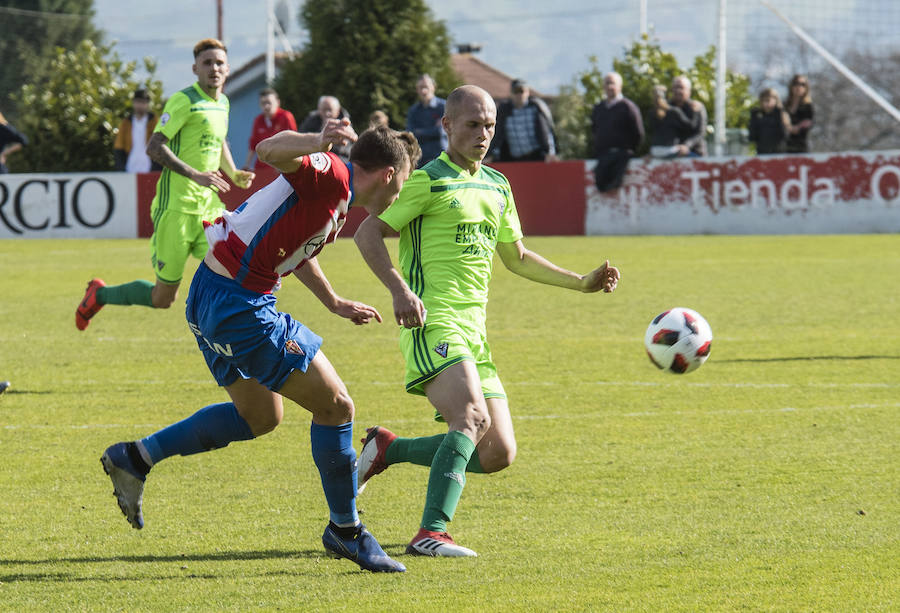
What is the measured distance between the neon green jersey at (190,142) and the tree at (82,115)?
21.2 m

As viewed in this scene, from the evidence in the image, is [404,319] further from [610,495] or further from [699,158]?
[699,158]

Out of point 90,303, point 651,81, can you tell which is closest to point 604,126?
point 651,81

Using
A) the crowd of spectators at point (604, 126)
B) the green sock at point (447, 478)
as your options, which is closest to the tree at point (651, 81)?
the crowd of spectators at point (604, 126)

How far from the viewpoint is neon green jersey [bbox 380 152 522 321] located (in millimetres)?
5277

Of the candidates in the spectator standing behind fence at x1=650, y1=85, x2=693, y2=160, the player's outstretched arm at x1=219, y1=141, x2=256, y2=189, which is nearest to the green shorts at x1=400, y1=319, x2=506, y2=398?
the player's outstretched arm at x1=219, y1=141, x2=256, y2=189

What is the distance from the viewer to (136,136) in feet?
76.5

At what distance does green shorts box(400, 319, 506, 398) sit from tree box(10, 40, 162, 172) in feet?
86.9

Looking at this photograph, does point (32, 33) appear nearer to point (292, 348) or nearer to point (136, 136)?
point (136, 136)

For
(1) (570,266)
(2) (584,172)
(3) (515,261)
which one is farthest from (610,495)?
Result: (2) (584,172)

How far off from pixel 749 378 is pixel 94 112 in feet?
79.7

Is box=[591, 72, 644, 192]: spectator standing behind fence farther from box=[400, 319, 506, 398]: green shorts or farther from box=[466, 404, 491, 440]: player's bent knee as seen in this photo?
box=[466, 404, 491, 440]: player's bent knee

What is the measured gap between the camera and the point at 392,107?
1257 inches

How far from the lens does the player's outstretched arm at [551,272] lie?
18.5 feet

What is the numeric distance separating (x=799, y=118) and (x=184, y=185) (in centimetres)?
1538
